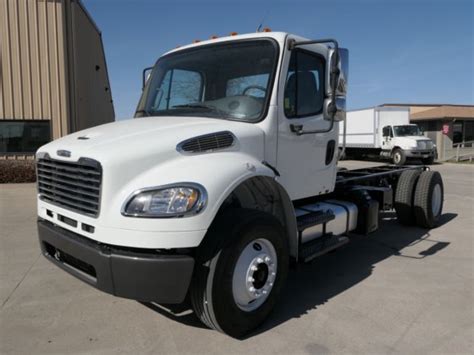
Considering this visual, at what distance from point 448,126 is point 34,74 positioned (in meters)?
29.0

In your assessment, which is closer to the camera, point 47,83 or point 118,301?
point 118,301

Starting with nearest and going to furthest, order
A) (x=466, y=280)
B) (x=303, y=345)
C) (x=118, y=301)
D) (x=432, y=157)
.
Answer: (x=303, y=345) < (x=118, y=301) < (x=466, y=280) < (x=432, y=157)

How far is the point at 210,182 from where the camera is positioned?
2.89 m

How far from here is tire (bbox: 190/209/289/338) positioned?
9.80 feet

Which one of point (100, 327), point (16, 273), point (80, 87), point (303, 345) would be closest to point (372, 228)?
point (303, 345)

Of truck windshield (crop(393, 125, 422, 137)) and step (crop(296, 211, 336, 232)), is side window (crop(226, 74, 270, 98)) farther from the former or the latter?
truck windshield (crop(393, 125, 422, 137))

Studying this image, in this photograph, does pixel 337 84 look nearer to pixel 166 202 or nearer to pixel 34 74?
pixel 166 202

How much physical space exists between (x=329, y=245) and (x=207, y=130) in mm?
1941

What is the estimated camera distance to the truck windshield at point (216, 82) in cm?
375

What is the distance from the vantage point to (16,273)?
4.81 m

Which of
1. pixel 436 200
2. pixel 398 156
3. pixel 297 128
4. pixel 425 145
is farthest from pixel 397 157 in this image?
pixel 297 128

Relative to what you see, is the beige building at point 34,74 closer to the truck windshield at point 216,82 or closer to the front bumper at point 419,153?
the truck windshield at point 216,82

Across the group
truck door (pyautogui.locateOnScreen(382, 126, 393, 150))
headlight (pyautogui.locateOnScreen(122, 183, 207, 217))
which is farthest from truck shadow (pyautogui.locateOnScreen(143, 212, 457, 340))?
truck door (pyautogui.locateOnScreen(382, 126, 393, 150))

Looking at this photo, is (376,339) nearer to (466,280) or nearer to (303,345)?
(303,345)
